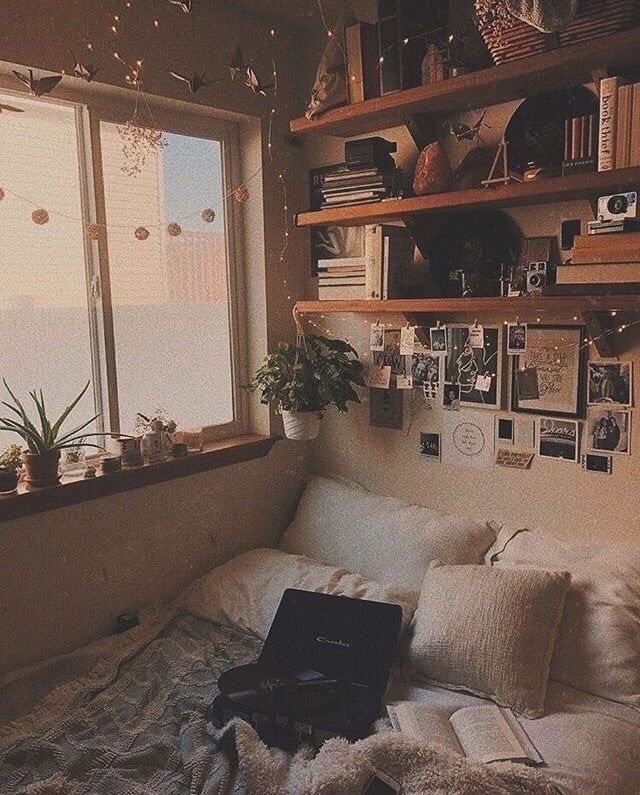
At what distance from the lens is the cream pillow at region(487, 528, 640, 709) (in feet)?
5.90

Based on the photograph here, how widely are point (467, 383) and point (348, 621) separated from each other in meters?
0.83

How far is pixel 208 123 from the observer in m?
2.61

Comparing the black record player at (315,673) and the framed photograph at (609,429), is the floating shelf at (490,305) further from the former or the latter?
the black record player at (315,673)

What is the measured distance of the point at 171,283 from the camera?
2547mm

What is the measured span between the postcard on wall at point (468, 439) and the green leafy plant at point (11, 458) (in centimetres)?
132

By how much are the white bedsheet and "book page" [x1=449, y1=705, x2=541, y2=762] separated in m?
0.05

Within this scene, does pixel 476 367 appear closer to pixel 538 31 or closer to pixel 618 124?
pixel 618 124

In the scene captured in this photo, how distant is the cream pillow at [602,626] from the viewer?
1.80 m

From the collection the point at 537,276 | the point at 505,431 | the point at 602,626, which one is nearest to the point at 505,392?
the point at 505,431

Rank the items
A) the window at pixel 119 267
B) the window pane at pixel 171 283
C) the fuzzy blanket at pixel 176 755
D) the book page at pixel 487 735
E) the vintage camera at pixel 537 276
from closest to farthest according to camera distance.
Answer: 1. the fuzzy blanket at pixel 176 755
2. the book page at pixel 487 735
3. the vintage camera at pixel 537 276
4. the window at pixel 119 267
5. the window pane at pixel 171 283

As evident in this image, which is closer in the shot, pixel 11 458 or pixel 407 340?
pixel 11 458

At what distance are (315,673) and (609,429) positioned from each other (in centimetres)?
104

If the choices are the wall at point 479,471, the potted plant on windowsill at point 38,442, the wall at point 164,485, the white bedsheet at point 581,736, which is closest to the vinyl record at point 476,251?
the wall at point 479,471

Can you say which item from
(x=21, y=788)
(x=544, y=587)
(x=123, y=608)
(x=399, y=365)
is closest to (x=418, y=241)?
(x=399, y=365)
